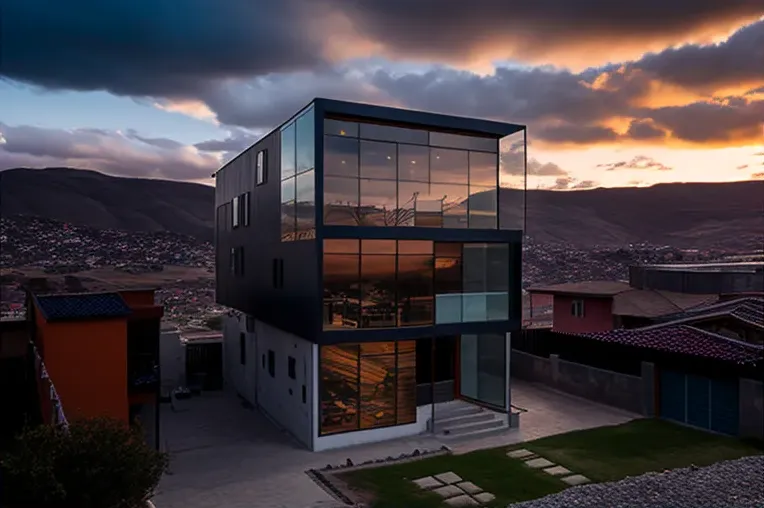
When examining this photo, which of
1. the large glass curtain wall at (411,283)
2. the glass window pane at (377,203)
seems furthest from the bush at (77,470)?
the glass window pane at (377,203)

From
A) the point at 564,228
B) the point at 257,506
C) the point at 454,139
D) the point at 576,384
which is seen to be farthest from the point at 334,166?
the point at 564,228

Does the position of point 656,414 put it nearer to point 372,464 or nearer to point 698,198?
point 372,464

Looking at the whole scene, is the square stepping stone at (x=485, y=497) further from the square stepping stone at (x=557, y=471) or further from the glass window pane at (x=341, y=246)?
the glass window pane at (x=341, y=246)

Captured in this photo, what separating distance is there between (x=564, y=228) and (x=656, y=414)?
132 metres

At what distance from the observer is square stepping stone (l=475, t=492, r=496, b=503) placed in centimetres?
1343

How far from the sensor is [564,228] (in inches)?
5792

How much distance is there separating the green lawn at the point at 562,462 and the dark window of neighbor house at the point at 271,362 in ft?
21.4

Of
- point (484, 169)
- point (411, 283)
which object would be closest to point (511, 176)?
point (484, 169)

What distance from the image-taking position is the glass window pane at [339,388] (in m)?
17.3

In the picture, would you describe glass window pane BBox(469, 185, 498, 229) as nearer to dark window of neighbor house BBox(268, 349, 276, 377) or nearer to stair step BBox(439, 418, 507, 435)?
stair step BBox(439, 418, 507, 435)

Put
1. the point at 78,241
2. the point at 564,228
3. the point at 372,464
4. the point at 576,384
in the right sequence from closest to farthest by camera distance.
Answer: the point at 372,464, the point at 576,384, the point at 78,241, the point at 564,228

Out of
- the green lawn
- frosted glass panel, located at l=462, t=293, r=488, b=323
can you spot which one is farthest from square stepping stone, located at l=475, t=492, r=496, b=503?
frosted glass panel, located at l=462, t=293, r=488, b=323

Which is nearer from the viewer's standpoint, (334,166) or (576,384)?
(334,166)

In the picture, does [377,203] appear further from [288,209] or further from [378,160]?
[288,209]
